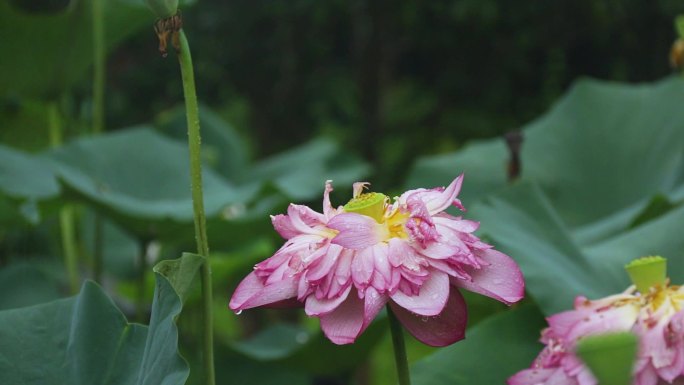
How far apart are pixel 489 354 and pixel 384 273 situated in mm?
297

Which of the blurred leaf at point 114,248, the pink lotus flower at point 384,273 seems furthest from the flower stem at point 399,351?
the blurred leaf at point 114,248

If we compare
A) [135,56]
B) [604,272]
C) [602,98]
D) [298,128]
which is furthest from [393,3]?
[604,272]

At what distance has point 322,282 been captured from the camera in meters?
0.49

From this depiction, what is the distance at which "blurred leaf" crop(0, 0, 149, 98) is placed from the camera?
59.7 inches

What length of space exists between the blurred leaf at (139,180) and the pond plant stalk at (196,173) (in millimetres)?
853

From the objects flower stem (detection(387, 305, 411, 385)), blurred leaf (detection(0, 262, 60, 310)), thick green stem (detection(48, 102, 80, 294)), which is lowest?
flower stem (detection(387, 305, 411, 385))

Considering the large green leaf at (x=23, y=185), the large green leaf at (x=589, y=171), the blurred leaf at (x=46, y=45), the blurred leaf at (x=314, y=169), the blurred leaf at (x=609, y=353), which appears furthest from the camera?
the blurred leaf at (x=314, y=169)

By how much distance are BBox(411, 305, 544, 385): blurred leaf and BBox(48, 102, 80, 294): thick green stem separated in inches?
28.3

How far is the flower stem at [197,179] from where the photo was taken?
0.51m

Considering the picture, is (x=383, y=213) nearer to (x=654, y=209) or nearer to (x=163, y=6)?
(x=163, y=6)

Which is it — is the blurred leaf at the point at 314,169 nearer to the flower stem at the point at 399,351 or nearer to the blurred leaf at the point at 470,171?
the blurred leaf at the point at 470,171

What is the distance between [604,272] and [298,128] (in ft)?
7.97

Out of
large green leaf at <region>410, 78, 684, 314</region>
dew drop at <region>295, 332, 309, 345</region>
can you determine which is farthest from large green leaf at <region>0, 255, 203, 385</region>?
dew drop at <region>295, 332, 309, 345</region>

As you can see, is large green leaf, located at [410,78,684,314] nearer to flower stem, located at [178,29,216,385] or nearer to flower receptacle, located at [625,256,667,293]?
flower receptacle, located at [625,256,667,293]
